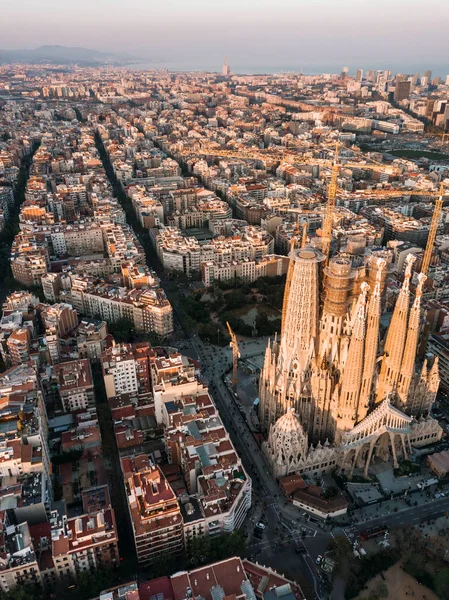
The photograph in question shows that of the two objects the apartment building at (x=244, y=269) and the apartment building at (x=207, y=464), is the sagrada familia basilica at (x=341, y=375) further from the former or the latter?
the apartment building at (x=244, y=269)

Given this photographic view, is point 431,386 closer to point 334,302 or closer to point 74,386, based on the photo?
point 334,302

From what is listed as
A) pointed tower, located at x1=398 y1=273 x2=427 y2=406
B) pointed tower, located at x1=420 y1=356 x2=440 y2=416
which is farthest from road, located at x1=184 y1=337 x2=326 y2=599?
pointed tower, located at x1=420 y1=356 x2=440 y2=416

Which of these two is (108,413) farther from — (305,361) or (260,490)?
(305,361)

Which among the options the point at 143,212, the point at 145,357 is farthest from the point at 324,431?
the point at 143,212

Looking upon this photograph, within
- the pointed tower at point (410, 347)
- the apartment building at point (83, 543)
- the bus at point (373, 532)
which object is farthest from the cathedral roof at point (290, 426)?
the apartment building at point (83, 543)

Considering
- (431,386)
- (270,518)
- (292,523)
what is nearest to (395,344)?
(431,386)

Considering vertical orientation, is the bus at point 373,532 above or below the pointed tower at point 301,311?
below
